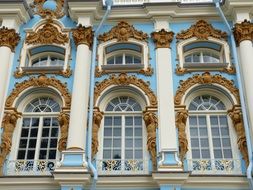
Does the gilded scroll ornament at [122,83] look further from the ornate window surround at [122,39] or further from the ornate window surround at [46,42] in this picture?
the ornate window surround at [46,42]

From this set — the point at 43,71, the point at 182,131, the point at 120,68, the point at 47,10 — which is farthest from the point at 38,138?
the point at 47,10

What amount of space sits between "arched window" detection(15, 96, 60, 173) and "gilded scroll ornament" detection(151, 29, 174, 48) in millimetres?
4858

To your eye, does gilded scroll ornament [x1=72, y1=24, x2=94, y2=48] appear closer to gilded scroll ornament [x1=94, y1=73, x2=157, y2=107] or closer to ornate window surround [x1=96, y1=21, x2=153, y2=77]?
ornate window surround [x1=96, y1=21, x2=153, y2=77]

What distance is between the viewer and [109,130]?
53.5 feet

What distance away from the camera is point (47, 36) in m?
18.2

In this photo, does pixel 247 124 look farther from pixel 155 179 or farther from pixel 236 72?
pixel 155 179

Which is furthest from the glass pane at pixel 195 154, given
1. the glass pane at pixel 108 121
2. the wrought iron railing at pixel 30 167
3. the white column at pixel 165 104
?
the wrought iron railing at pixel 30 167

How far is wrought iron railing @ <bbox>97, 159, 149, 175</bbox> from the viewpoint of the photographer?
49.2 feet

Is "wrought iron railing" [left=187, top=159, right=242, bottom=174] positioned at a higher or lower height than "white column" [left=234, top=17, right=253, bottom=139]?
lower

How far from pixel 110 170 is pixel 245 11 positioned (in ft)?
29.2

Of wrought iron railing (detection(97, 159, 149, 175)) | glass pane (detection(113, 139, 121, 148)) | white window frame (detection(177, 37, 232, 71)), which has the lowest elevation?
wrought iron railing (detection(97, 159, 149, 175))

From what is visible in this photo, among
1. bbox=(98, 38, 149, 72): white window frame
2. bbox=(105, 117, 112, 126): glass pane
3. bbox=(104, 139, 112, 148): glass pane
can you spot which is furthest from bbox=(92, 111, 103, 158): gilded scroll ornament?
bbox=(98, 38, 149, 72): white window frame

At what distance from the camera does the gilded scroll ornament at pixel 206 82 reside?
16.5 meters

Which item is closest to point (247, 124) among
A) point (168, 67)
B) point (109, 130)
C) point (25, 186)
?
point (168, 67)
